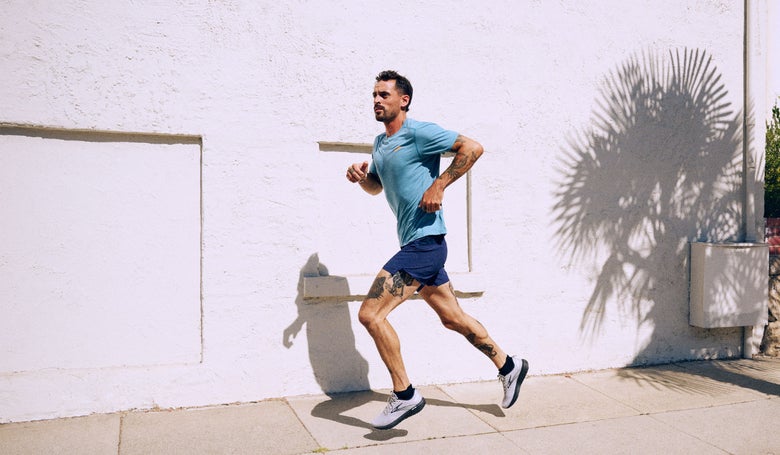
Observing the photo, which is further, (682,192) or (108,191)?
(682,192)

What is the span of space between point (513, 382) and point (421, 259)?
1.04 meters

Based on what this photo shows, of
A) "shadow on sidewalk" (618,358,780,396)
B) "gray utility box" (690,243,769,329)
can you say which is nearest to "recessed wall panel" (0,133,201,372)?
"shadow on sidewalk" (618,358,780,396)

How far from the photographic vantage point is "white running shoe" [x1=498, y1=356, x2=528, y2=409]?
444cm

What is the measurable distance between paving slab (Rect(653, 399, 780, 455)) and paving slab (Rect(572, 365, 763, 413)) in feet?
0.44

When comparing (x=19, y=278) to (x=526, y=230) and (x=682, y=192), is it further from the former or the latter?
(x=682, y=192)

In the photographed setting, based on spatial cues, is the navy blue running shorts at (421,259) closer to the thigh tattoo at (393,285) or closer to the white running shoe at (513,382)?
the thigh tattoo at (393,285)

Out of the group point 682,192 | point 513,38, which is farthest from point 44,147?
point 682,192

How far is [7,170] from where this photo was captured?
4.34m

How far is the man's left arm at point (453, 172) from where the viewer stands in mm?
4031

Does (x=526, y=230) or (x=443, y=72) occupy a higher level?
(x=443, y=72)

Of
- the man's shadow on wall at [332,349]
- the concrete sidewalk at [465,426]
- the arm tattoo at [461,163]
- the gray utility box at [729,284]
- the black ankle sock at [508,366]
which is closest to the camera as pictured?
the concrete sidewalk at [465,426]

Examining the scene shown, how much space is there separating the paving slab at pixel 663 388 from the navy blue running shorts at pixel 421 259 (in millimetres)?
1865

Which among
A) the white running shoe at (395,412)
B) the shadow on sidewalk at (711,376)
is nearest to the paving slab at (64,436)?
the white running shoe at (395,412)

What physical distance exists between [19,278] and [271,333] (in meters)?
1.63
